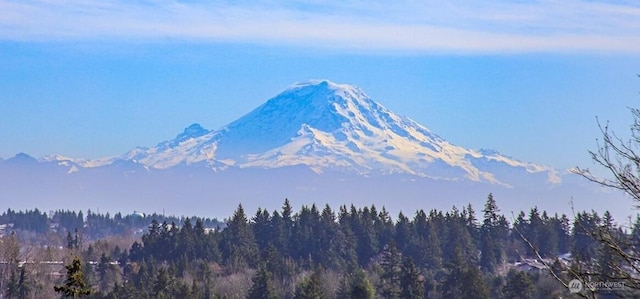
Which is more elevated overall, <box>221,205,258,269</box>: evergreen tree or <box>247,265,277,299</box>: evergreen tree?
<box>221,205,258,269</box>: evergreen tree

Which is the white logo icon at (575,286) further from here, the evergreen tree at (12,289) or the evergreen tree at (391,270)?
the evergreen tree at (12,289)

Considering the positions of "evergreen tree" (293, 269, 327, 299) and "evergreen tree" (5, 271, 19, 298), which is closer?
"evergreen tree" (293, 269, 327, 299)

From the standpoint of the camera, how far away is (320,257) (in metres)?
120

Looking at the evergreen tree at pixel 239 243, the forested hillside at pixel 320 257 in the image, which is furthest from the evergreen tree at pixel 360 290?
the evergreen tree at pixel 239 243

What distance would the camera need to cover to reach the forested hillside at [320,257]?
87.7m

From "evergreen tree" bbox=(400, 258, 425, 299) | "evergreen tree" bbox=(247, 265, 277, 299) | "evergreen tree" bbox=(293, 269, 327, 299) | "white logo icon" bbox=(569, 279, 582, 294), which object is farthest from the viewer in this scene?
"evergreen tree" bbox=(247, 265, 277, 299)

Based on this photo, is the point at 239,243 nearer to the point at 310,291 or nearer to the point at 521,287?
the point at 310,291

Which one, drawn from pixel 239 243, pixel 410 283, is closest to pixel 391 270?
pixel 410 283

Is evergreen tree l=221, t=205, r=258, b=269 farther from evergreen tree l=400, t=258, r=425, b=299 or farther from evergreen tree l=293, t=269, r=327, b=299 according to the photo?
evergreen tree l=293, t=269, r=327, b=299

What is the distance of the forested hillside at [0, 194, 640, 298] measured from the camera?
288 ft

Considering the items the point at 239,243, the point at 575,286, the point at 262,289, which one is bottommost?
the point at 575,286

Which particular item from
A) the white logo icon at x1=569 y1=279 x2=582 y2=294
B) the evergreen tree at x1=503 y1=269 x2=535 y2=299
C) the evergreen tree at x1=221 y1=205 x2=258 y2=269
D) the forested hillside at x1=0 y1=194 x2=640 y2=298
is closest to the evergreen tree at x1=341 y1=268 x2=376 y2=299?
the forested hillside at x1=0 y1=194 x2=640 y2=298

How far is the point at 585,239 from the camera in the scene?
11219cm

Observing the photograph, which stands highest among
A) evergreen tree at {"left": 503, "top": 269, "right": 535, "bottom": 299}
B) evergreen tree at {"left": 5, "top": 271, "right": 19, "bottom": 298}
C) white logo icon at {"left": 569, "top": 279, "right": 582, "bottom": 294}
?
evergreen tree at {"left": 5, "top": 271, "right": 19, "bottom": 298}
